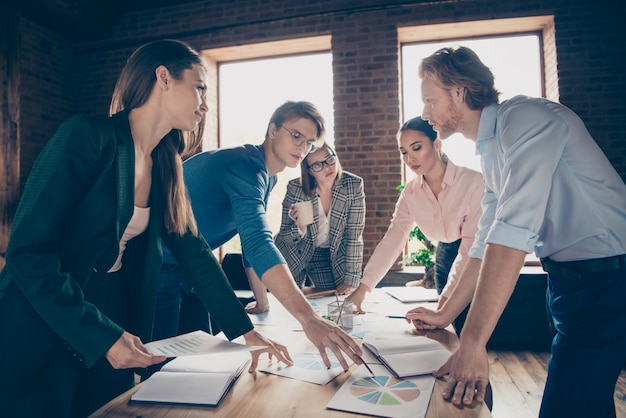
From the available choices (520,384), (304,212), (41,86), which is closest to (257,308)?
(304,212)

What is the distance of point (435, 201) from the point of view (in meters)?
2.20

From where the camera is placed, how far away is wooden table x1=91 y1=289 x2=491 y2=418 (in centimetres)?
83

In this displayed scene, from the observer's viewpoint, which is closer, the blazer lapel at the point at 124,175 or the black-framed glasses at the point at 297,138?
the blazer lapel at the point at 124,175

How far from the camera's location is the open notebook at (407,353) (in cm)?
103

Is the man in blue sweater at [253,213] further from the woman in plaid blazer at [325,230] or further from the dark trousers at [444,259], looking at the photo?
the dark trousers at [444,259]

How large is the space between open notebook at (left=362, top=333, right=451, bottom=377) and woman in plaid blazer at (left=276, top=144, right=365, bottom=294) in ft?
3.42

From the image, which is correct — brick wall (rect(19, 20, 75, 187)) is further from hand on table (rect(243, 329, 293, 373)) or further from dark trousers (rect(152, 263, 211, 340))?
hand on table (rect(243, 329, 293, 373))

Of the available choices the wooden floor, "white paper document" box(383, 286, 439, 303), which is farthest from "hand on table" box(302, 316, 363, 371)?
the wooden floor

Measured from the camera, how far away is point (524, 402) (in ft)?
8.09

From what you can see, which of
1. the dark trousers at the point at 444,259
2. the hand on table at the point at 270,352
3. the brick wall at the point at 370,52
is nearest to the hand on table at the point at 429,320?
the hand on table at the point at 270,352

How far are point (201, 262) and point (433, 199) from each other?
138 cm

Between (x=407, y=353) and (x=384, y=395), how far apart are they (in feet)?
0.86

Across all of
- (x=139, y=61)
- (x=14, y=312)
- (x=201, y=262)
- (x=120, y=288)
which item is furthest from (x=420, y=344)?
(x=139, y=61)

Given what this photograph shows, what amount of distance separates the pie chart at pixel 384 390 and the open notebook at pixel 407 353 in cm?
4
